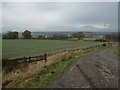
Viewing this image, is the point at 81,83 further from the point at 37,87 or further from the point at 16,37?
the point at 16,37

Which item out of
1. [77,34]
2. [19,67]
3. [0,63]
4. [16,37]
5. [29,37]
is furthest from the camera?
[77,34]

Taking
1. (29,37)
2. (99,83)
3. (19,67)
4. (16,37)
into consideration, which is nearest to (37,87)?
(99,83)

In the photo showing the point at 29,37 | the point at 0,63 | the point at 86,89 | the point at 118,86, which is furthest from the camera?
the point at 29,37

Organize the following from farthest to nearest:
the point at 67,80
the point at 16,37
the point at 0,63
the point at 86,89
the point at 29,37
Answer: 1. the point at 29,37
2. the point at 16,37
3. the point at 0,63
4. the point at 67,80
5. the point at 86,89

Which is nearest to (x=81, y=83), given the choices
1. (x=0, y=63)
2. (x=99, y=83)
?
(x=99, y=83)

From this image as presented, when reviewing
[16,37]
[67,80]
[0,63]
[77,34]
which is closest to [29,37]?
[16,37]

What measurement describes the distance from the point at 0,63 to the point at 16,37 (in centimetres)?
8570

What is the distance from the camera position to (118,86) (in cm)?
899

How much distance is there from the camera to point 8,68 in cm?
1647

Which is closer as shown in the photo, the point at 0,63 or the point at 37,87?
the point at 37,87

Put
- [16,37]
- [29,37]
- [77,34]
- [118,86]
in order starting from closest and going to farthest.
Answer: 1. [118,86]
2. [16,37]
3. [29,37]
4. [77,34]

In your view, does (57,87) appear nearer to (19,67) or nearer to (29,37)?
(19,67)

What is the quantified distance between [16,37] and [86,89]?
97699 millimetres

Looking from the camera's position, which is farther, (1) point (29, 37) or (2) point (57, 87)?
(1) point (29, 37)
